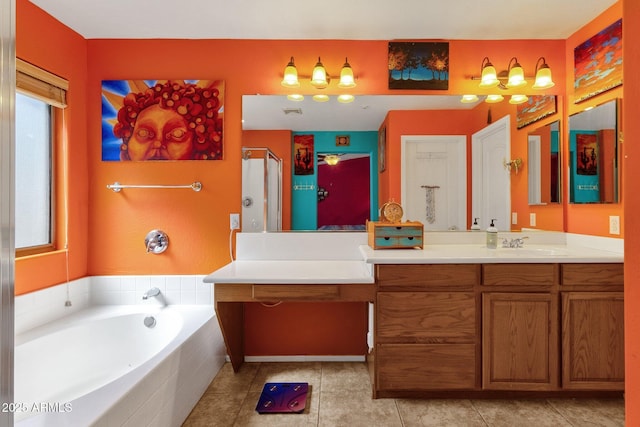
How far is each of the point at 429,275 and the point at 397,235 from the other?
37cm

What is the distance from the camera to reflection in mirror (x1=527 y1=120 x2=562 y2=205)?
245cm

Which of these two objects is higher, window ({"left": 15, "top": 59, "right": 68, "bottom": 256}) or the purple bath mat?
window ({"left": 15, "top": 59, "right": 68, "bottom": 256})

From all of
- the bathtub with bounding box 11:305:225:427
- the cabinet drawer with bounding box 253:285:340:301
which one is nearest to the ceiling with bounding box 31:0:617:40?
the cabinet drawer with bounding box 253:285:340:301

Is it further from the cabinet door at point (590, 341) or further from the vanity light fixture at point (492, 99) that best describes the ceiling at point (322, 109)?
the cabinet door at point (590, 341)

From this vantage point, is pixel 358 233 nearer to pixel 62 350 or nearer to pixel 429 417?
pixel 429 417

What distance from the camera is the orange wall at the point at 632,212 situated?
27.7 inches

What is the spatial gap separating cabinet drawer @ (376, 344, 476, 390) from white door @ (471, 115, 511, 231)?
0.96 m

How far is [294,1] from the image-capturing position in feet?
6.69

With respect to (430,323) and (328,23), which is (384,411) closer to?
(430,323)

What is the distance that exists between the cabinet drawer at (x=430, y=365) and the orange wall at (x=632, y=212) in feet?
3.99

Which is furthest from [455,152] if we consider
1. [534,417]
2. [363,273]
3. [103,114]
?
[103,114]

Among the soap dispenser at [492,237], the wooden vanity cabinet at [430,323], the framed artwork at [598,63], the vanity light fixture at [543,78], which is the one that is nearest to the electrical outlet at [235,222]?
the wooden vanity cabinet at [430,323]

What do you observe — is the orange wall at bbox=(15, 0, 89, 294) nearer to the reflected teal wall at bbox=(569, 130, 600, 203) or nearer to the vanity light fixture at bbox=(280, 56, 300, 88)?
the vanity light fixture at bbox=(280, 56, 300, 88)

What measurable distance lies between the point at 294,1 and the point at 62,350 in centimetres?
241
